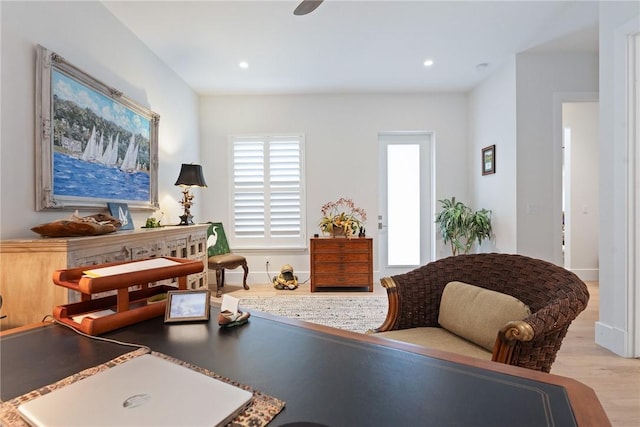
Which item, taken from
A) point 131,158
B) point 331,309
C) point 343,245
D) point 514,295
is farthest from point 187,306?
point 343,245

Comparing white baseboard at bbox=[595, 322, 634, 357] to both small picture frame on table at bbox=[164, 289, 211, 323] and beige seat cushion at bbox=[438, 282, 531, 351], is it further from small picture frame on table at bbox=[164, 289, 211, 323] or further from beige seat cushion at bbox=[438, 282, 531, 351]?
small picture frame on table at bbox=[164, 289, 211, 323]

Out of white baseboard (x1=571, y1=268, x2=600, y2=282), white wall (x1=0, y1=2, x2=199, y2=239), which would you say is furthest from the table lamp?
white baseboard (x1=571, y1=268, x2=600, y2=282)

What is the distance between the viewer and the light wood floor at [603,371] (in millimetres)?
1706

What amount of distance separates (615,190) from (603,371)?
4.48 ft

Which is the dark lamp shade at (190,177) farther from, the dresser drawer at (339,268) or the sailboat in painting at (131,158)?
the dresser drawer at (339,268)

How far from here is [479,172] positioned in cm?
439

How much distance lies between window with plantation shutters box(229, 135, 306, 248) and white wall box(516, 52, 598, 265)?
2898 millimetres

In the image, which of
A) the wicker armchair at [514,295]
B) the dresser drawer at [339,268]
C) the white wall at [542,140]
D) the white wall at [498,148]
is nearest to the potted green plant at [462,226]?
the white wall at [498,148]

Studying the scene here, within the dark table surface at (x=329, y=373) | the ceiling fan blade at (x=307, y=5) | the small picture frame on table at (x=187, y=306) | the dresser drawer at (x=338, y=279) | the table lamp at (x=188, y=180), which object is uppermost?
the ceiling fan blade at (x=307, y=5)

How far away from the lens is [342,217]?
4.42 metres

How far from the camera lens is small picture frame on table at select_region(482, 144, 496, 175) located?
4.00 metres

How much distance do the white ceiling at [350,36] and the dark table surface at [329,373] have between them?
9.12ft

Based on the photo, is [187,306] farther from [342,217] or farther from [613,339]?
[342,217]

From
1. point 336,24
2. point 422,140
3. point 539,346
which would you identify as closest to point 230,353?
point 539,346
